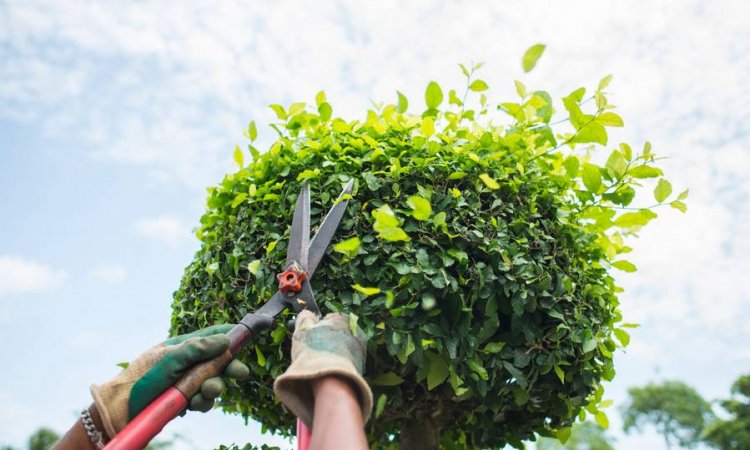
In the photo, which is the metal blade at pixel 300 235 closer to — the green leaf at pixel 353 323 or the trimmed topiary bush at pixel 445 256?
the trimmed topiary bush at pixel 445 256

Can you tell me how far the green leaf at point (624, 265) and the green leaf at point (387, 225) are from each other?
4.09 feet

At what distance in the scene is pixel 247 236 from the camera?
8.58 feet

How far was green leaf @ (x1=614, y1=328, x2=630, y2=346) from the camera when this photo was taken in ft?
9.09

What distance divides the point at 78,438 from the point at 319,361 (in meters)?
1.13

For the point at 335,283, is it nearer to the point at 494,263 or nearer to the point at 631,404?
the point at 494,263

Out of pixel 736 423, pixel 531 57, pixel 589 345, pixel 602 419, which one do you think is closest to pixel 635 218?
pixel 589 345

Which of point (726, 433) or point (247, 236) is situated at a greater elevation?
point (726, 433)

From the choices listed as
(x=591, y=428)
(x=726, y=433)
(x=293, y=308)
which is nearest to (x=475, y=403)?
(x=293, y=308)

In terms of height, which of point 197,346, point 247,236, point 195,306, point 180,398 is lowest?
point 180,398

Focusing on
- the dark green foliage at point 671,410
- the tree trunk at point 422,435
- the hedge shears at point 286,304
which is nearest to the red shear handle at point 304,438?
the hedge shears at point 286,304

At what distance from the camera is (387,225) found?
2094mm

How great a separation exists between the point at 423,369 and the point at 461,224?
61cm

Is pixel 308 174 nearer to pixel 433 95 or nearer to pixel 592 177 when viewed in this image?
pixel 433 95

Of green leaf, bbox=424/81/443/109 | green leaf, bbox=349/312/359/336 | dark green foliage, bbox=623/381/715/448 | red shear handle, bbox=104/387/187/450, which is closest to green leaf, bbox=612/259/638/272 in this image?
green leaf, bbox=424/81/443/109
